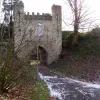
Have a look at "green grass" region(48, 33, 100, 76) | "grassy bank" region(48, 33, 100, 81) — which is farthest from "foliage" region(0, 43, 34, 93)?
"green grass" region(48, 33, 100, 76)

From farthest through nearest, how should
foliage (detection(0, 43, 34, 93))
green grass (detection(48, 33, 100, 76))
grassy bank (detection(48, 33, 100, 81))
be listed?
1. green grass (detection(48, 33, 100, 76))
2. grassy bank (detection(48, 33, 100, 81))
3. foliage (detection(0, 43, 34, 93))

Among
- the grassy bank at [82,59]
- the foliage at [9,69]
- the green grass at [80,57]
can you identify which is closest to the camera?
the foliage at [9,69]

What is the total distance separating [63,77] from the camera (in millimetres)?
19328

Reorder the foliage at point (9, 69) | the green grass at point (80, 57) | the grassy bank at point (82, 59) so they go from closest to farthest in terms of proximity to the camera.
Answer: the foliage at point (9, 69)
the grassy bank at point (82, 59)
the green grass at point (80, 57)

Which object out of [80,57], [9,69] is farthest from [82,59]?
[9,69]

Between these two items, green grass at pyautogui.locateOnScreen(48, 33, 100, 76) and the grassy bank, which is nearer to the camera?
the grassy bank

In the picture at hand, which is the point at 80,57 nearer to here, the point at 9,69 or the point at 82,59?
the point at 82,59

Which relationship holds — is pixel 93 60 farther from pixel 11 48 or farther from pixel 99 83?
pixel 11 48

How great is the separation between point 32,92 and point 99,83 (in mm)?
6846

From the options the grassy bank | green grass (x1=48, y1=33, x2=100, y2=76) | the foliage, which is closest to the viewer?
the foliage

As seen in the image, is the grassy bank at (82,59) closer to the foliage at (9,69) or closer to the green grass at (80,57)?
the green grass at (80,57)

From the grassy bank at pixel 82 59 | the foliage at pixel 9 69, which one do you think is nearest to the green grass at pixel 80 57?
the grassy bank at pixel 82 59

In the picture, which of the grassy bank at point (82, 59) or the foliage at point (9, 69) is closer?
the foliage at point (9, 69)

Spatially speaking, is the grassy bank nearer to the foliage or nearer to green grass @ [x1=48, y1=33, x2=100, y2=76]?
green grass @ [x1=48, y1=33, x2=100, y2=76]
